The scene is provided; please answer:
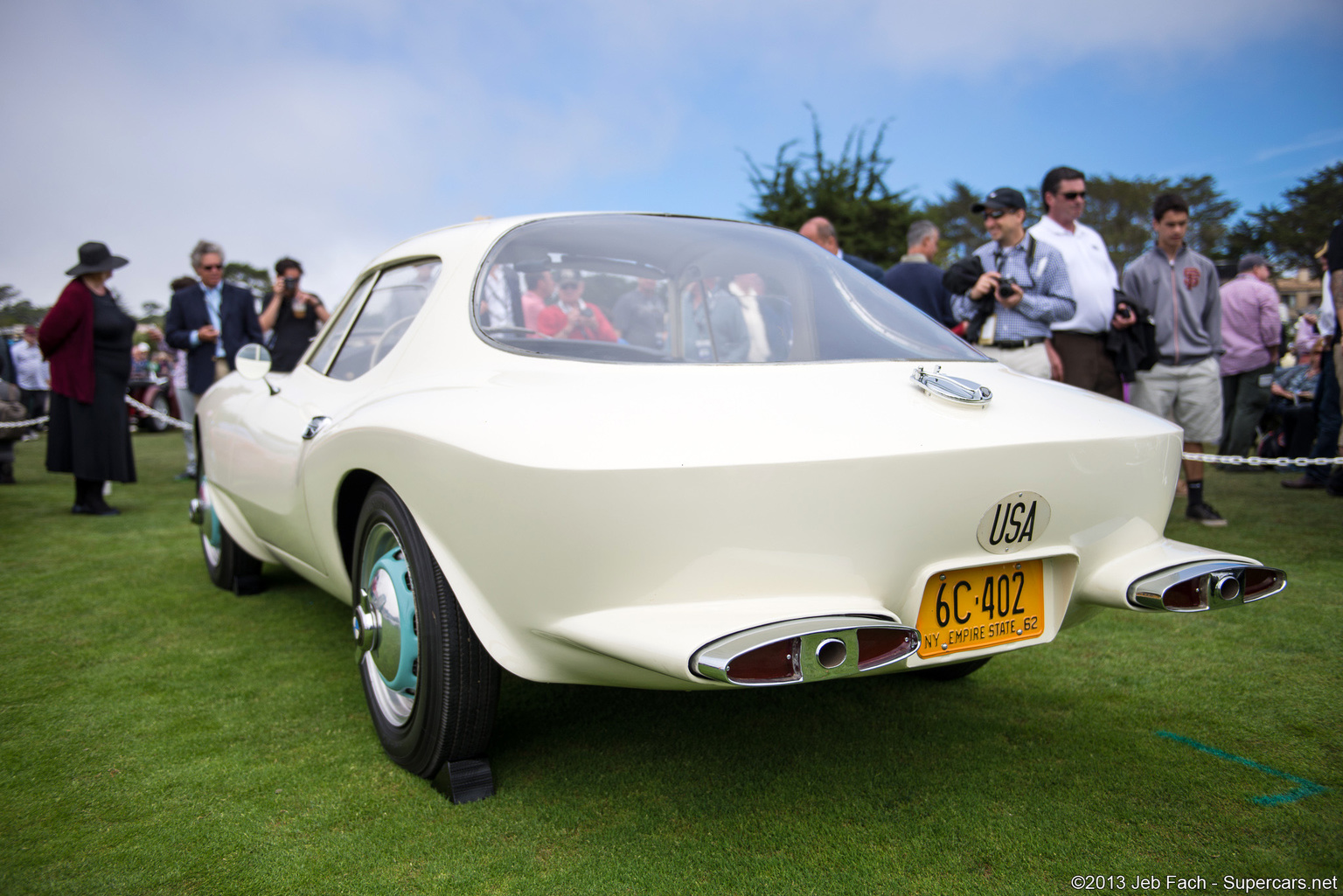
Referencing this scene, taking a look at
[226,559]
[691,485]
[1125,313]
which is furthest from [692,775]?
[1125,313]

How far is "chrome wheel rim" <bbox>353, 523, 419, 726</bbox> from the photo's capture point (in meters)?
2.21

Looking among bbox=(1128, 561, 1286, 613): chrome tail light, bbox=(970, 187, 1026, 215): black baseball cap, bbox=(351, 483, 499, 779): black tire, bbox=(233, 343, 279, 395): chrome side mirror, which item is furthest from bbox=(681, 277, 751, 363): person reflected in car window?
bbox=(970, 187, 1026, 215): black baseball cap

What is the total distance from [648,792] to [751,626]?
0.81m

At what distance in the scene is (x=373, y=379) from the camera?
8.20ft

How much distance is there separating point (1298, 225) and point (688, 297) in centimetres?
4020

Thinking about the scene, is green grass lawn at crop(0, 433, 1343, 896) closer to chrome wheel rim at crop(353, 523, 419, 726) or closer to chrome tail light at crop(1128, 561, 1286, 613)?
chrome wheel rim at crop(353, 523, 419, 726)

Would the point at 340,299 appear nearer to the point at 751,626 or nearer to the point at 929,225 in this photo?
the point at 751,626

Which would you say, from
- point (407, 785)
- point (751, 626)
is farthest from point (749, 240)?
point (407, 785)

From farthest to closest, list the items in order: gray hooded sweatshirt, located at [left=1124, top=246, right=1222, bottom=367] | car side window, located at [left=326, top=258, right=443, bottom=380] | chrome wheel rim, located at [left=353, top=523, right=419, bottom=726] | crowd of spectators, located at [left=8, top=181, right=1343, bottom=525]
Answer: gray hooded sweatshirt, located at [left=1124, top=246, right=1222, bottom=367], car side window, located at [left=326, top=258, right=443, bottom=380], crowd of spectators, located at [left=8, top=181, right=1343, bottom=525], chrome wheel rim, located at [left=353, top=523, right=419, bottom=726]

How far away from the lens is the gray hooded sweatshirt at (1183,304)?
555cm

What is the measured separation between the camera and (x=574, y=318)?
2.38 meters

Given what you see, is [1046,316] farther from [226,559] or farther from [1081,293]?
[226,559]

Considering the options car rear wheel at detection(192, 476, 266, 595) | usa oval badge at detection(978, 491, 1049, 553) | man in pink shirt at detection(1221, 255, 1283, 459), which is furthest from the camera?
man in pink shirt at detection(1221, 255, 1283, 459)

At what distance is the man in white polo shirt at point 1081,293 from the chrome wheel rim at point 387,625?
3767 mm
